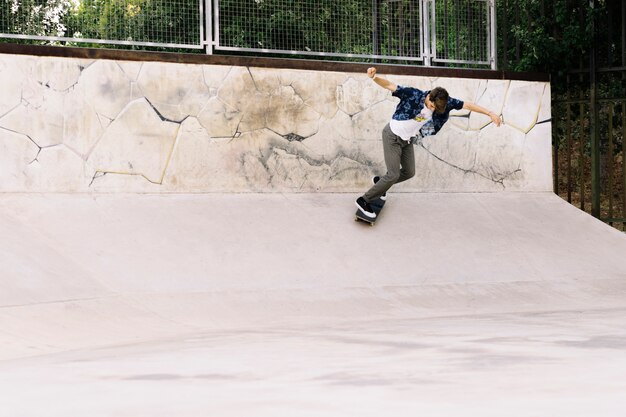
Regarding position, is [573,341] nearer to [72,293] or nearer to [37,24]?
[72,293]

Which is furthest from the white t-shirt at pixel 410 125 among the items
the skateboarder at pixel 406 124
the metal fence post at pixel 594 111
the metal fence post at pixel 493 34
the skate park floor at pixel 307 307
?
the metal fence post at pixel 594 111

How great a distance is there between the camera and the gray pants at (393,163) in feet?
36.2

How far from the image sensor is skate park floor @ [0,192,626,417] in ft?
15.2

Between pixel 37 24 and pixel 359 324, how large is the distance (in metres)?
5.01

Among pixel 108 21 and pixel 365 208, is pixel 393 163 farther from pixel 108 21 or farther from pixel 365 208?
pixel 108 21

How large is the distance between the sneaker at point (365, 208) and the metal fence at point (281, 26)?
2.07m

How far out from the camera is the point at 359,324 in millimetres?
8133

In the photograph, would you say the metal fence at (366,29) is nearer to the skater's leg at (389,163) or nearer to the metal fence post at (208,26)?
the metal fence post at (208,26)

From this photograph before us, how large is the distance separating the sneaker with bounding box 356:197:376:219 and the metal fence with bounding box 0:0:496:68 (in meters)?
2.07

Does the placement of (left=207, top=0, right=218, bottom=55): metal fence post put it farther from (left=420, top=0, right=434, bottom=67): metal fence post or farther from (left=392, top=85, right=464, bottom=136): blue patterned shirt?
(left=420, top=0, right=434, bottom=67): metal fence post

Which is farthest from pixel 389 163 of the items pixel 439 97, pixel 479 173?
pixel 479 173

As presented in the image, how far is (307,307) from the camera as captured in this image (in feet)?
29.8

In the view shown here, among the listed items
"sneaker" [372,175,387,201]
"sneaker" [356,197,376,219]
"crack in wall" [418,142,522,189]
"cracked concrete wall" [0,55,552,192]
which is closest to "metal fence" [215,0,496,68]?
"cracked concrete wall" [0,55,552,192]

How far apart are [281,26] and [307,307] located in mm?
4101
